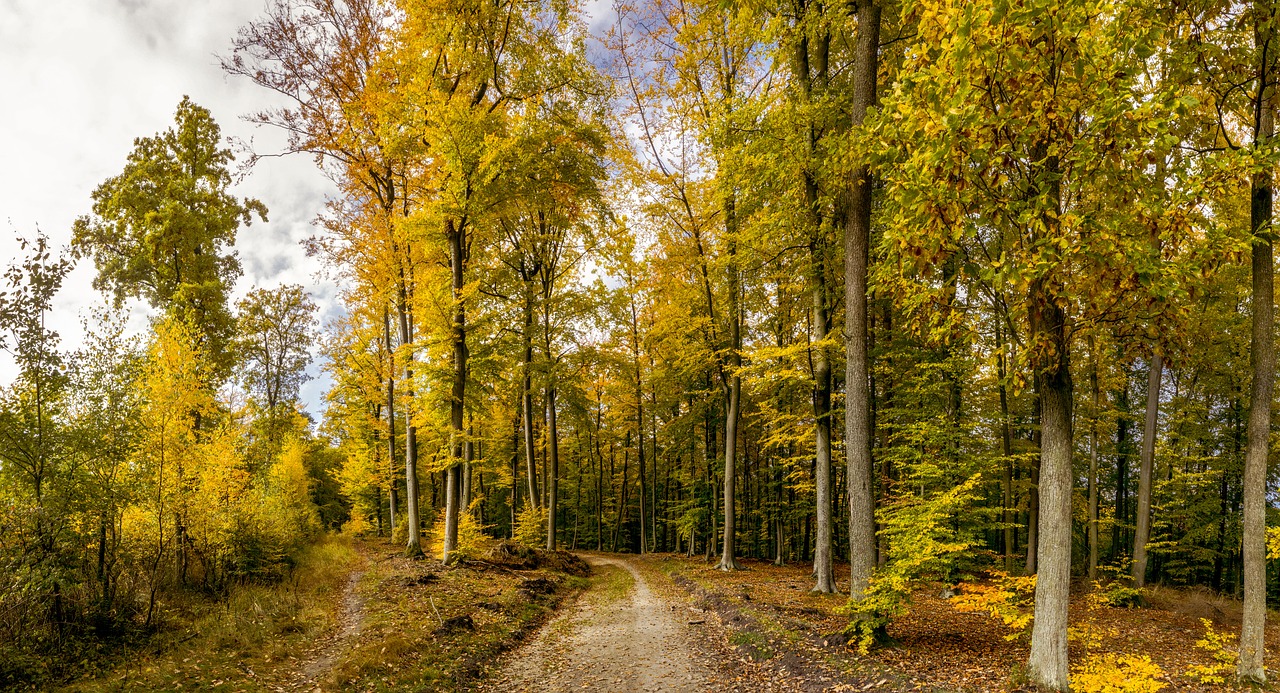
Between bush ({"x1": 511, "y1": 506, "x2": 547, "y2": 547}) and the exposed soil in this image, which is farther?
bush ({"x1": 511, "y1": 506, "x2": 547, "y2": 547})

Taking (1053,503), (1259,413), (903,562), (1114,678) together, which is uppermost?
(1259,413)

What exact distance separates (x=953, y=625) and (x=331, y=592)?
40.8 feet

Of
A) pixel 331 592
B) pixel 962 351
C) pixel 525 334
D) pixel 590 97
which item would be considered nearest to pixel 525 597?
pixel 331 592

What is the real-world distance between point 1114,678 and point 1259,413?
411cm

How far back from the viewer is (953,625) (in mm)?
8891

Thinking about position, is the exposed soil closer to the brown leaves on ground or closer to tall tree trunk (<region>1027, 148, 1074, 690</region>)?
the brown leaves on ground

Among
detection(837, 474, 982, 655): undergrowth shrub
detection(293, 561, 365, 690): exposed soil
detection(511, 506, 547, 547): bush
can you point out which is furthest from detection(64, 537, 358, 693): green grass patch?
detection(837, 474, 982, 655): undergrowth shrub

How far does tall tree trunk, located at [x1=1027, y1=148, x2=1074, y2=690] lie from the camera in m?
5.38

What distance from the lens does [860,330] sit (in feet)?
Answer: 25.7

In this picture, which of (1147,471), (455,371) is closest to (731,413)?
(455,371)

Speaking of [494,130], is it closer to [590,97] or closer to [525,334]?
[590,97]

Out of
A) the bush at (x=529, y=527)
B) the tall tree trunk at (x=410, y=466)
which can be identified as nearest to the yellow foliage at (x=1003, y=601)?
the tall tree trunk at (x=410, y=466)

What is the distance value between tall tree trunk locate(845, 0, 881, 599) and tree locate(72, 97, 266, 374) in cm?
1645

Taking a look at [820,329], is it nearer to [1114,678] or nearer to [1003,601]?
[1003,601]
